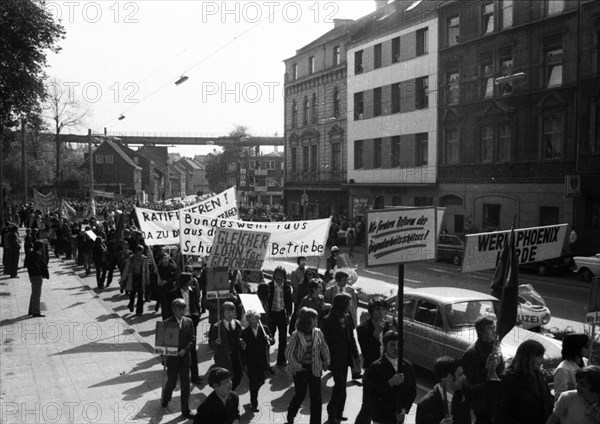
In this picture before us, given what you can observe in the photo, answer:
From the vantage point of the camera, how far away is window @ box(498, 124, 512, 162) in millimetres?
31141

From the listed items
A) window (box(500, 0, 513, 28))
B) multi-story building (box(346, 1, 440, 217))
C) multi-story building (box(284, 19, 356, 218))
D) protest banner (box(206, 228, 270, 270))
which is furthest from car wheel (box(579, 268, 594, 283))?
multi-story building (box(284, 19, 356, 218))

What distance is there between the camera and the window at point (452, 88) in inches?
1373

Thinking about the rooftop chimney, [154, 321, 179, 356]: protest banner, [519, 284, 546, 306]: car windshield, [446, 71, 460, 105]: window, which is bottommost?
[519, 284, 546, 306]: car windshield

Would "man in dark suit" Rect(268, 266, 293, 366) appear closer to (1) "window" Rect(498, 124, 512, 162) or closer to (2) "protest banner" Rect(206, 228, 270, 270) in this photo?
(2) "protest banner" Rect(206, 228, 270, 270)

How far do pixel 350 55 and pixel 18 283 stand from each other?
30816 millimetres

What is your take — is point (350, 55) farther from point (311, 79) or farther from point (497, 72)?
point (497, 72)

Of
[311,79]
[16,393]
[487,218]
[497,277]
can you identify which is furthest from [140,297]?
[311,79]

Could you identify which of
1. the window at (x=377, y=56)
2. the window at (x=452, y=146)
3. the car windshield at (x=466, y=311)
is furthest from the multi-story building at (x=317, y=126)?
the car windshield at (x=466, y=311)

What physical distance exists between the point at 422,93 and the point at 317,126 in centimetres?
1397

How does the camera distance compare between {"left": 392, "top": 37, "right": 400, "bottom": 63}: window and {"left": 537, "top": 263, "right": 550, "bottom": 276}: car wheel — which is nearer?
{"left": 537, "top": 263, "right": 550, "bottom": 276}: car wheel

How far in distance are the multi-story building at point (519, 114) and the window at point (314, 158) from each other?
53.8 ft

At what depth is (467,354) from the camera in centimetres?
655

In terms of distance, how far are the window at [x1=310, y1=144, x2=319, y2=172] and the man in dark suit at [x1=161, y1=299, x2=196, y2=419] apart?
42.7m

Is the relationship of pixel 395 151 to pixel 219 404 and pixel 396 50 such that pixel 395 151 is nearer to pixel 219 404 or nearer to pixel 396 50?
pixel 396 50
